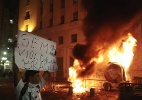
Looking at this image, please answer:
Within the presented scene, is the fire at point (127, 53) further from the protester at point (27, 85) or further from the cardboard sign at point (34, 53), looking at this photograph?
the protester at point (27, 85)

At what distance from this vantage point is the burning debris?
2108 cm

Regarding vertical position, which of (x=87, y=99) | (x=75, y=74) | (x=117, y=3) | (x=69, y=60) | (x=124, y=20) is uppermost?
(x=117, y=3)

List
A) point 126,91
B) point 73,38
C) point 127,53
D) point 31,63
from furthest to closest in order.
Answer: point 73,38, point 127,53, point 126,91, point 31,63

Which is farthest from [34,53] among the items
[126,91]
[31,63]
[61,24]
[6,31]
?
[6,31]

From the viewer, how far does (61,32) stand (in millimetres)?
30281

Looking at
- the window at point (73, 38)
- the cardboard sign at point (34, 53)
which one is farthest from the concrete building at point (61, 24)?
the cardboard sign at point (34, 53)

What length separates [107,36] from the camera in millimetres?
21953

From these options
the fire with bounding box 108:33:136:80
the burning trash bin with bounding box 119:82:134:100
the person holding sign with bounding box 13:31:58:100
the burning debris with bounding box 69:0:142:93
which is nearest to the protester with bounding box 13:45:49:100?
the person holding sign with bounding box 13:31:58:100

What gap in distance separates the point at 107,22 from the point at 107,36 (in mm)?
1495

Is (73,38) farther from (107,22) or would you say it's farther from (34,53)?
(34,53)

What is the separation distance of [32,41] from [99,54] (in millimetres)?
19113

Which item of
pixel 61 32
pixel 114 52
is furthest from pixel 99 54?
pixel 61 32

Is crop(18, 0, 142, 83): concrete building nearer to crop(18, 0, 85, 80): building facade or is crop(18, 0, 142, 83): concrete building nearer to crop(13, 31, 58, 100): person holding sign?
crop(18, 0, 85, 80): building facade

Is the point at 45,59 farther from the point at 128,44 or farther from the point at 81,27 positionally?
the point at 81,27
